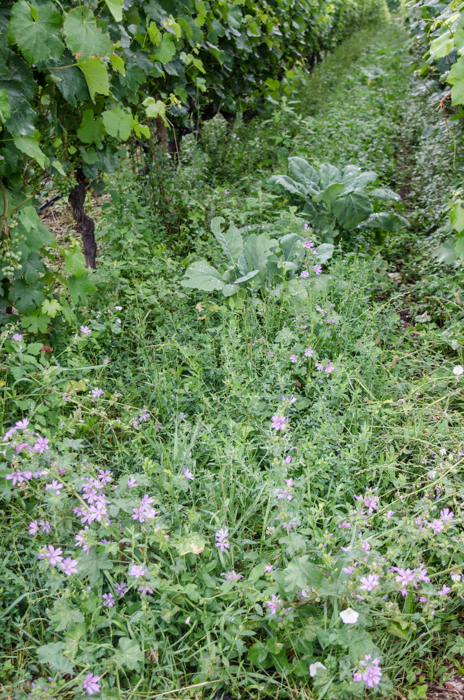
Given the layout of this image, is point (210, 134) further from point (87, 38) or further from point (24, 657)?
point (24, 657)

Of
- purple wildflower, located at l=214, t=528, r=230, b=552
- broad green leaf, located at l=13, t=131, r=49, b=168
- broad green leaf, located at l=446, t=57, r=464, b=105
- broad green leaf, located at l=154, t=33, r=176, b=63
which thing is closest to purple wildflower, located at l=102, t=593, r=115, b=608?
purple wildflower, located at l=214, t=528, r=230, b=552

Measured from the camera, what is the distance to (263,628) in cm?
159

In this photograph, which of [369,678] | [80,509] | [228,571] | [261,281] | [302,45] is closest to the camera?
[369,678]

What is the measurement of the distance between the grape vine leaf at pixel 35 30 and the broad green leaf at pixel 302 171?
2.27 metres

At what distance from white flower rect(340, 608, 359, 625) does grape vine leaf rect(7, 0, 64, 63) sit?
7.41 ft

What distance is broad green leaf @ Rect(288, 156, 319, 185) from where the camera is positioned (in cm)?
395

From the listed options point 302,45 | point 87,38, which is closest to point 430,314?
point 87,38

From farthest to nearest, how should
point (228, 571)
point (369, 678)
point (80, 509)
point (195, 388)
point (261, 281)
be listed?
point (261, 281) < point (195, 388) < point (228, 571) < point (80, 509) < point (369, 678)

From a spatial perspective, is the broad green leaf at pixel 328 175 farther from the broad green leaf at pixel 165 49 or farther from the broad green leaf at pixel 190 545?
the broad green leaf at pixel 190 545

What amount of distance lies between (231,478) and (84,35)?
1969 mm

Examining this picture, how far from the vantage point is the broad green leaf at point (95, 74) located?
228 centimetres

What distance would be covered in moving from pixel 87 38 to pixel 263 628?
7.97 ft

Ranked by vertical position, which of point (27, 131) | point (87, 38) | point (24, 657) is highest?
point (87, 38)

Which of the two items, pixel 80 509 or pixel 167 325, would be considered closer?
pixel 80 509
